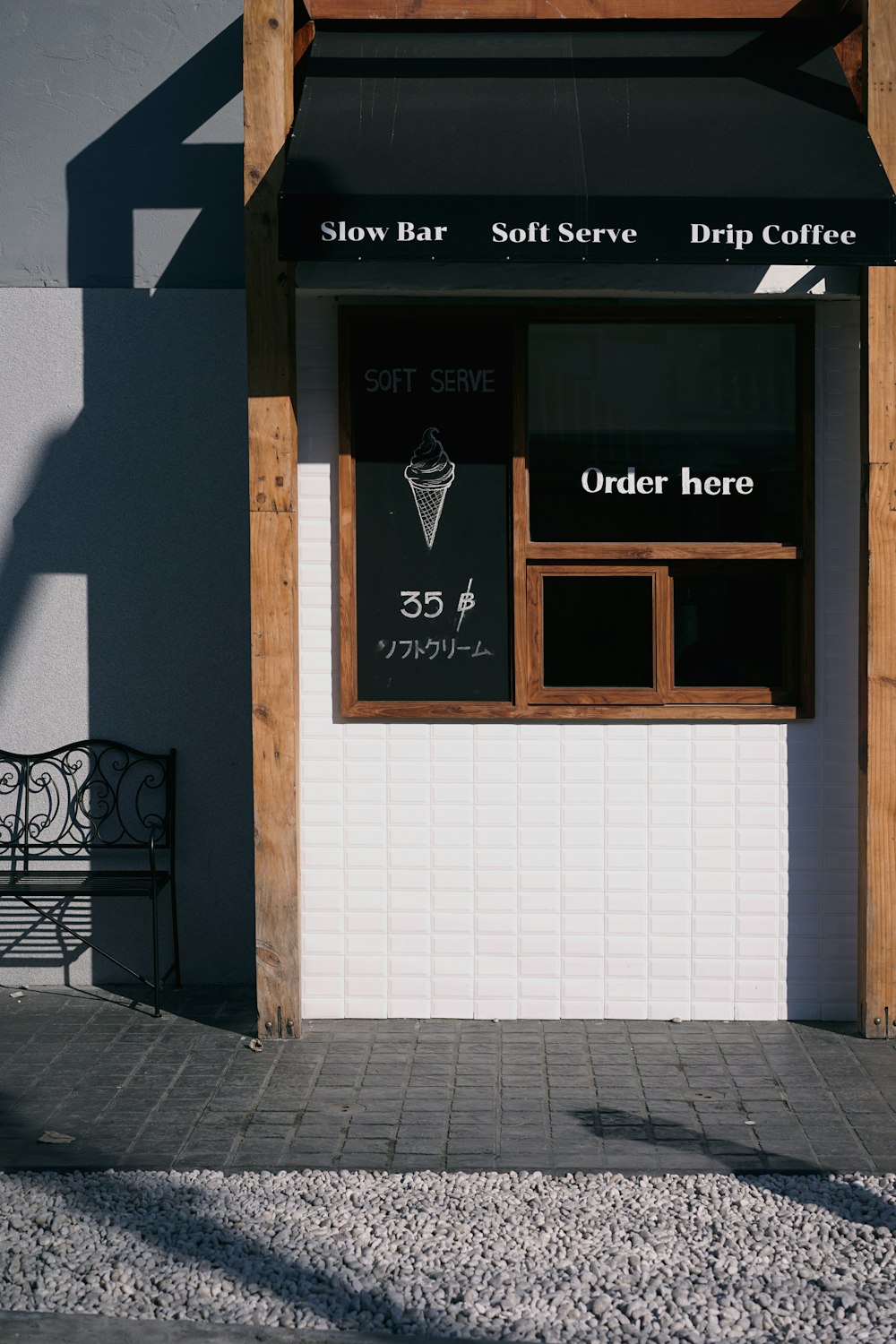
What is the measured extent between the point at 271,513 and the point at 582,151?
1.99m

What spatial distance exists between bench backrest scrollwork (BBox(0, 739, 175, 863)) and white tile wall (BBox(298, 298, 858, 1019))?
3.64 ft

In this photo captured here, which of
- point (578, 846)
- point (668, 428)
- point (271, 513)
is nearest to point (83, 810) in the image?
point (271, 513)

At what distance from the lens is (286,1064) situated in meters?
6.11

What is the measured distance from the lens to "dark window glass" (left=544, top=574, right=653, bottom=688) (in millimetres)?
6691

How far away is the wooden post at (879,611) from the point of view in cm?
629

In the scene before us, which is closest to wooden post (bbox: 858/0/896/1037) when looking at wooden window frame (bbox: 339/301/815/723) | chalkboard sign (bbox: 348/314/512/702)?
wooden window frame (bbox: 339/301/815/723)

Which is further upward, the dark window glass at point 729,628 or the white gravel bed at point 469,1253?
the dark window glass at point 729,628

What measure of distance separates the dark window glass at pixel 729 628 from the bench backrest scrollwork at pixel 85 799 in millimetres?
2660

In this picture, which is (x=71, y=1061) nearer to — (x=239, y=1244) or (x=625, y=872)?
(x=239, y=1244)

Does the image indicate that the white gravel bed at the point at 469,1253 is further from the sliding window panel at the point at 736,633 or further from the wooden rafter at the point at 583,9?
the wooden rafter at the point at 583,9

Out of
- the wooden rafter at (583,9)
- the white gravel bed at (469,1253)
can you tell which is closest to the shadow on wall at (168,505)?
the wooden rafter at (583,9)

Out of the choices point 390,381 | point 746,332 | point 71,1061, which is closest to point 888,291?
Answer: point 746,332

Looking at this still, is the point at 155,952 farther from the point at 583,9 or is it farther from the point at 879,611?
the point at 583,9

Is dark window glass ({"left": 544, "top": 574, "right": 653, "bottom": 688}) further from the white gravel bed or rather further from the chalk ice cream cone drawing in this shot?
the white gravel bed
